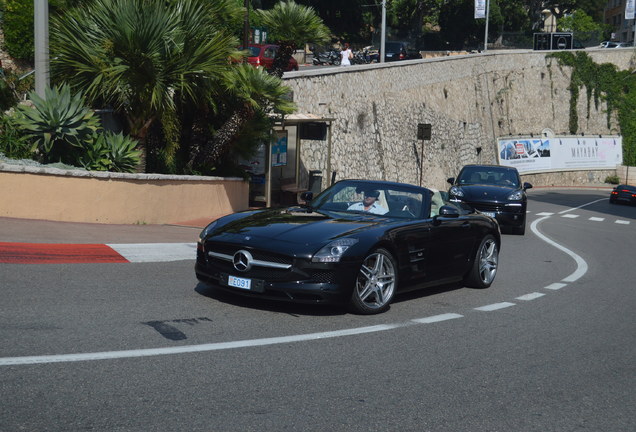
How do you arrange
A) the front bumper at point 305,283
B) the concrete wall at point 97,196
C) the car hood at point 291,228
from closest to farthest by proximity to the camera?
1. the front bumper at point 305,283
2. the car hood at point 291,228
3. the concrete wall at point 97,196

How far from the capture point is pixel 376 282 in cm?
880

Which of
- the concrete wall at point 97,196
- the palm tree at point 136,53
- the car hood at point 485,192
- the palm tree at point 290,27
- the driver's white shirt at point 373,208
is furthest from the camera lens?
the car hood at point 485,192

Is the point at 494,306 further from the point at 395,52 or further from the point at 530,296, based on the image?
the point at 395,52

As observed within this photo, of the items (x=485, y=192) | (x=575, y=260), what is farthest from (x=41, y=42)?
(x=485, y=192)

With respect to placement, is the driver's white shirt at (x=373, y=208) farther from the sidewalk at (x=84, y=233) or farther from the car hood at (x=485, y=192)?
the car hood at (x=485, y=192)

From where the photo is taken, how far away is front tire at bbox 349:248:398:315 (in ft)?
28.2

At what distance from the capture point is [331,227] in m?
8.87

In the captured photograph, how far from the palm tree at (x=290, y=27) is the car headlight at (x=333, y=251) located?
38.2 ft

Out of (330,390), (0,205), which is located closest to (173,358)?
(330,390)

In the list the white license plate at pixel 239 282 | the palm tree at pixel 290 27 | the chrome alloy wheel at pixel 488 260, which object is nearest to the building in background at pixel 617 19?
the palm tree at pixel 290 27

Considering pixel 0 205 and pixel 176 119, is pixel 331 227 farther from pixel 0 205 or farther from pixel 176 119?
pixel 176 119

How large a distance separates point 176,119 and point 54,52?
2683 millimetres

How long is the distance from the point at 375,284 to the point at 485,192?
43.9ft

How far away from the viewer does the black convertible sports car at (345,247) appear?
26.9 ft
